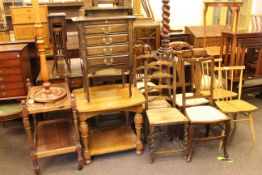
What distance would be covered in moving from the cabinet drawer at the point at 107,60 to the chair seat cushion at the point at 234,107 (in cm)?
113

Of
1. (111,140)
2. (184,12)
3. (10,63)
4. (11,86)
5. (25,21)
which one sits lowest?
(111,140)

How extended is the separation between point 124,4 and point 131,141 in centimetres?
170

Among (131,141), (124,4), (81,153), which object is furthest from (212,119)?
(124,4)

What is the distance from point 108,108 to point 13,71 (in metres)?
1.26

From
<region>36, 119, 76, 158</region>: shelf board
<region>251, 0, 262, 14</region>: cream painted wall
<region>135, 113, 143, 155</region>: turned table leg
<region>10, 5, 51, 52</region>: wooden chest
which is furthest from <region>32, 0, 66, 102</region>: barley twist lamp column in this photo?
<region>251, 0, 262, 14</region>: cream painted wall

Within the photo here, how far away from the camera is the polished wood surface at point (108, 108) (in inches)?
92.1

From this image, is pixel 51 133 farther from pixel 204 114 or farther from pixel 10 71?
pixel 204 114

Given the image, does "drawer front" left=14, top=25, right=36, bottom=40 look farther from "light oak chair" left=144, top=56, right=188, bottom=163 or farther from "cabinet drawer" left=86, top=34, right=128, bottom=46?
"light oak chair" left=144, top=56, right=188, bottom=163

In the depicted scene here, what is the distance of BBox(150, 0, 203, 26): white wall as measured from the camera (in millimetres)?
6297

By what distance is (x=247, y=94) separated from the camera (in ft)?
13.2

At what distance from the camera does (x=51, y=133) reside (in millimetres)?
2631

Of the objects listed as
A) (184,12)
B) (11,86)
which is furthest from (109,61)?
(184,12)

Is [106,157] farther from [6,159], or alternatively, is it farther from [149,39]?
[149,39]

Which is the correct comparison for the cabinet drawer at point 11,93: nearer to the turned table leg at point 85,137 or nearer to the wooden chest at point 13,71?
the wooden chest at point 13,71
